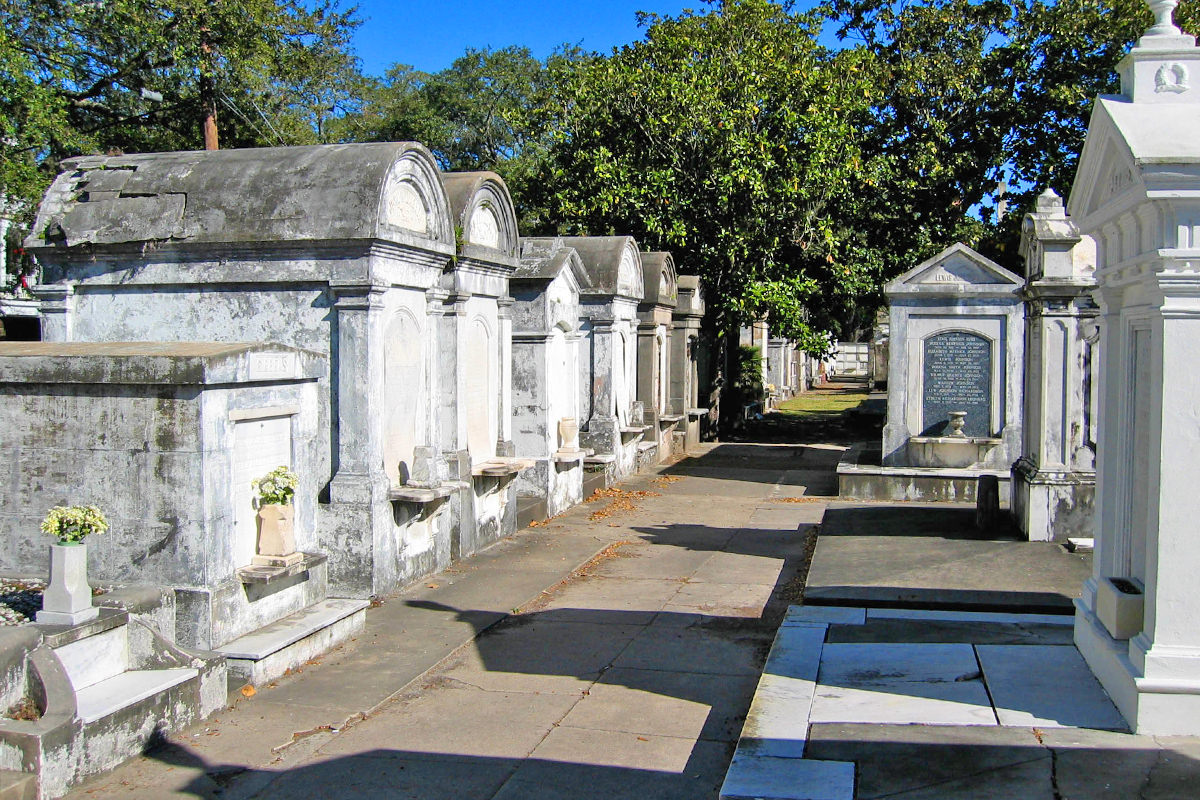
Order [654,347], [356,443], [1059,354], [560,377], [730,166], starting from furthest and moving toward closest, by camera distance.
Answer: [730,166]
[654,347]
[560,377]
[1059,354]
[356,443]

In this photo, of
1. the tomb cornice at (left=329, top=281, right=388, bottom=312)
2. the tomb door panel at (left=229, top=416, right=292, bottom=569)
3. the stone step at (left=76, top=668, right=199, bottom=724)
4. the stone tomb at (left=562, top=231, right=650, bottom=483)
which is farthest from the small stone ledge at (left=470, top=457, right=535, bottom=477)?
the stone step at (left=76, top=668, right=199, bottom=724)

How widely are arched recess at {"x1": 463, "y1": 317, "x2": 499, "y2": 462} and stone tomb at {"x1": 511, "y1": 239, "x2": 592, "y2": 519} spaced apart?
144 cm

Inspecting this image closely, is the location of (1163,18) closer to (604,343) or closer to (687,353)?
(604,343)

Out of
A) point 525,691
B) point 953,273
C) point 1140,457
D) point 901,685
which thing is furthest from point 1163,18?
point 953,273

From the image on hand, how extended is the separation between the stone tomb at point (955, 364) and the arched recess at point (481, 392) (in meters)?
5.98

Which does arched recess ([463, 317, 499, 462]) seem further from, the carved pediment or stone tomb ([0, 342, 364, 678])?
the carved pediment

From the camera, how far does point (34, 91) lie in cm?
1567

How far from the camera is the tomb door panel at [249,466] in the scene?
7.06 m

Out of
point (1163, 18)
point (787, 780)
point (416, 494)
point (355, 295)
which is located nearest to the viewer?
point (787, 780)

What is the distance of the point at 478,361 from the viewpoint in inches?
445

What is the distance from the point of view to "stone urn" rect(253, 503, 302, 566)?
7.20 metres

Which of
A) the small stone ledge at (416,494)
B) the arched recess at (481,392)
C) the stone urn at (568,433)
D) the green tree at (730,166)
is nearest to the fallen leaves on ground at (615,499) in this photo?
the stone urn at (568,433)

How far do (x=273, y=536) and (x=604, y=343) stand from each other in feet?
29.9

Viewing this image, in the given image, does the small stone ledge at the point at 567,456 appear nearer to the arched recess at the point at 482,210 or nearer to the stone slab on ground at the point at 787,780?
the arched recess at the point at 482,210
